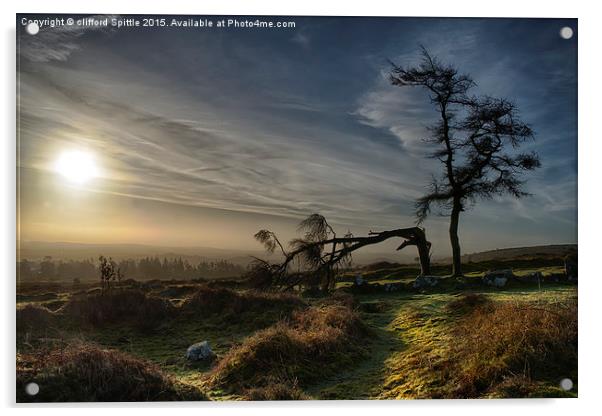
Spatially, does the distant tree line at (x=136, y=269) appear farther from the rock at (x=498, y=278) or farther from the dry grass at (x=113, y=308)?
the rock at (x=498, y=278)

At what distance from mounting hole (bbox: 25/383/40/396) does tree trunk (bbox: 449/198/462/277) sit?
5551 millimetres

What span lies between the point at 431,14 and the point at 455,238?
3.11m

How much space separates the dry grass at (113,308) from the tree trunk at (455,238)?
13.8 feet

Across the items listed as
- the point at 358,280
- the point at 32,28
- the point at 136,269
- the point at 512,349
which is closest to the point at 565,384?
the point at 512,349

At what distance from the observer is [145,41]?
6406 millimetres

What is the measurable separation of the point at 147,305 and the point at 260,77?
355 cm

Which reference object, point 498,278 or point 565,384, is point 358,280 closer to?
point 498,278

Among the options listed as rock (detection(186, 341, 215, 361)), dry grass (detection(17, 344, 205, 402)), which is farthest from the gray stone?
dry grass (detection(17, 344, 205, 402))

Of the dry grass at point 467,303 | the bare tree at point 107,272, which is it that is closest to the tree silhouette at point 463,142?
the dry grass at point 467,303

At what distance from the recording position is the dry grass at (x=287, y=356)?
5809 millimetres

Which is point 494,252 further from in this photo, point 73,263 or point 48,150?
point 48,150

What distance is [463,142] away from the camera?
6629mm

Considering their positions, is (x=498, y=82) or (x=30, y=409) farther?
(x=498, y=82)

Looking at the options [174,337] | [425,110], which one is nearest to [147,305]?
[174,337]
